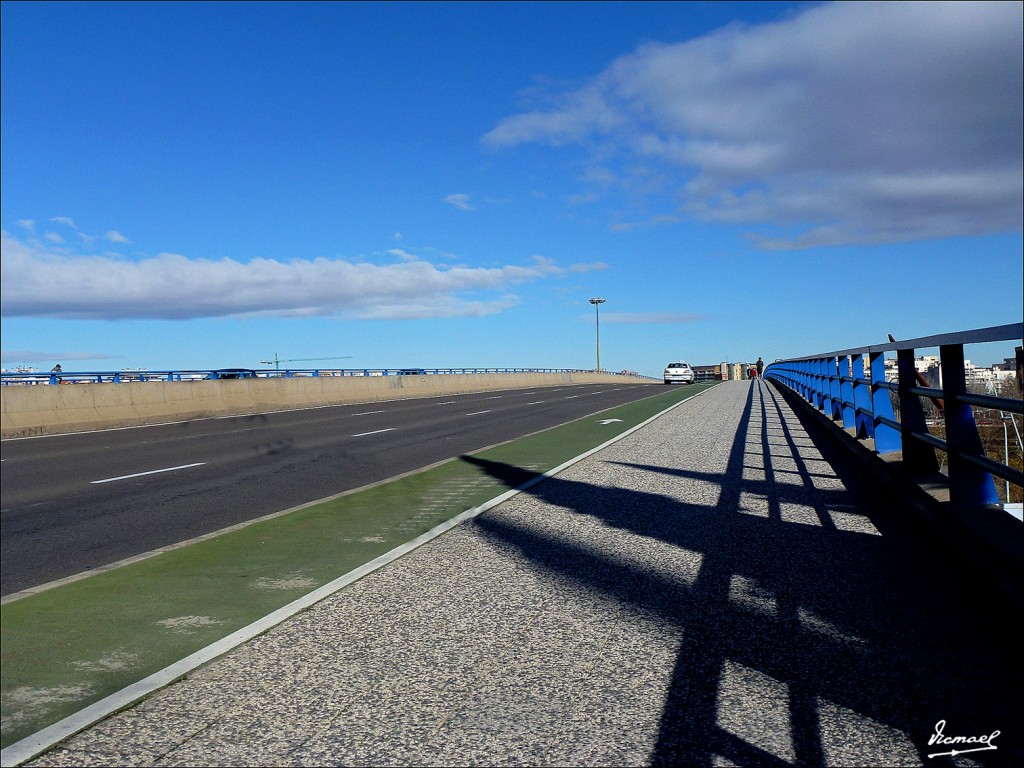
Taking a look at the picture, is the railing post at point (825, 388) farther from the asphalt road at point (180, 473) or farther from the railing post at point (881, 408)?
the asphalt road at point (180, 473)

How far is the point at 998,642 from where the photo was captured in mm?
4297

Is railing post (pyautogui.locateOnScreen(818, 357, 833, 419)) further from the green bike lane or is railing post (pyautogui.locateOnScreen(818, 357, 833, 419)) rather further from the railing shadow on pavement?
the green bike lane

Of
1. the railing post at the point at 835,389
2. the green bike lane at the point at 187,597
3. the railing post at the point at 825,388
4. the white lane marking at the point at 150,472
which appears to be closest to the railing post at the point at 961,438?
the green bike lane at the point at 187,597

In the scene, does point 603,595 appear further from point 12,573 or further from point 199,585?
point 12,573

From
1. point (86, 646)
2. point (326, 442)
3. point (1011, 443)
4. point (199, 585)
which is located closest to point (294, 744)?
point (86, 646)

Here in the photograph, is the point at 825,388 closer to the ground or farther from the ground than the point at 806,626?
farther from the ground

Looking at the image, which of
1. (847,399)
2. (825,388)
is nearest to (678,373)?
(825,388)

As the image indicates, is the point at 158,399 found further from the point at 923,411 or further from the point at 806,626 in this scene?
the point at 806,626

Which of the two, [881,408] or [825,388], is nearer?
[881,408]

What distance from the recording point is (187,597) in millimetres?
5684

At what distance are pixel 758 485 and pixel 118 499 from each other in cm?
736

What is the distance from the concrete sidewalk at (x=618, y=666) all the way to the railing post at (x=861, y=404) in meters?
4.36

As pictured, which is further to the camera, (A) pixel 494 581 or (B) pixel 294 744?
(A) pixel 494 581

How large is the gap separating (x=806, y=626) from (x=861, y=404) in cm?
791
